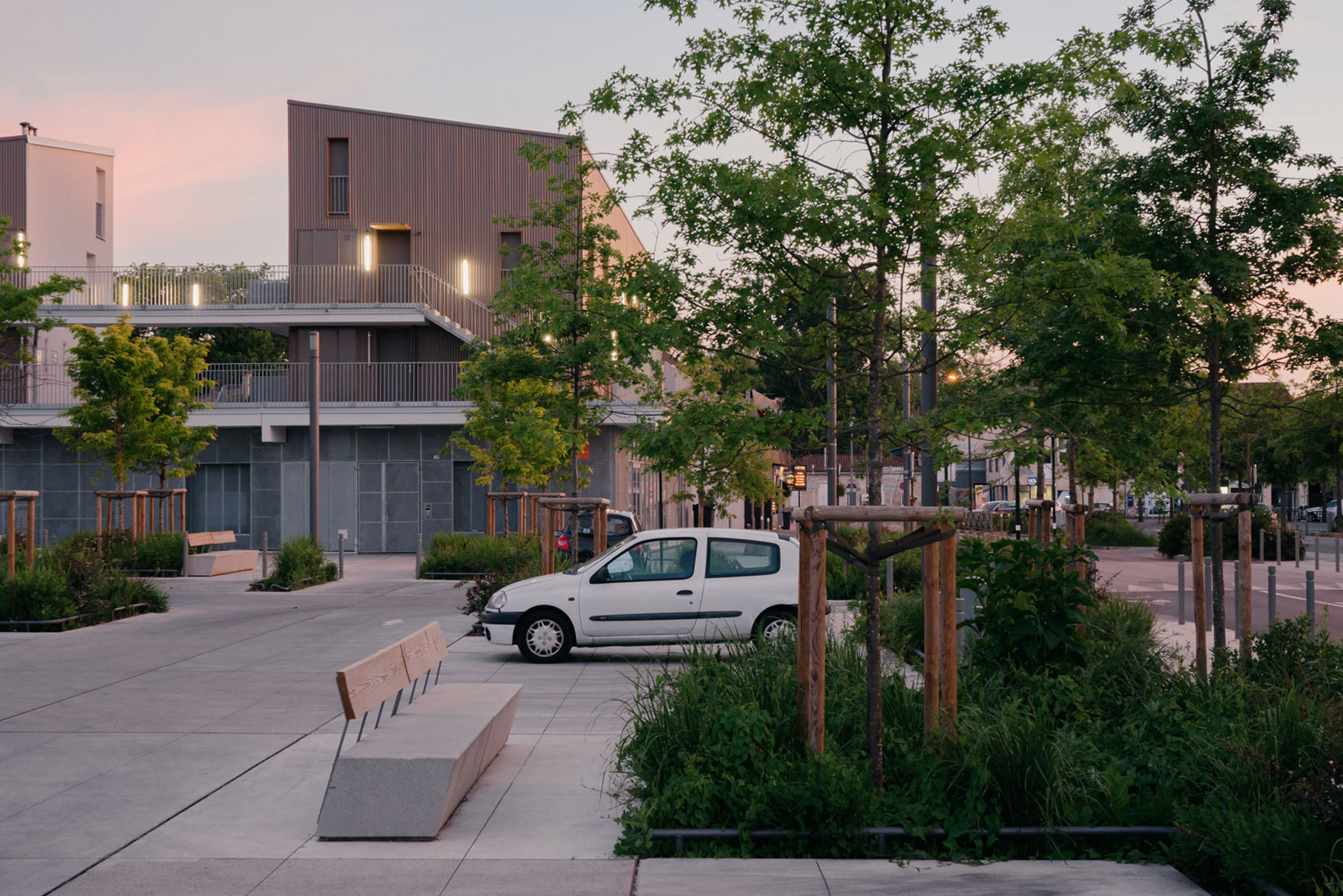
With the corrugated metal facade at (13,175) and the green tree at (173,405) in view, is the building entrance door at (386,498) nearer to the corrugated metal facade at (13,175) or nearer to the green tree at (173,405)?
the green tree at (173,405)

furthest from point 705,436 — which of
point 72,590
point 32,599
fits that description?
point 72,590

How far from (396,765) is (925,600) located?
10.6 ft

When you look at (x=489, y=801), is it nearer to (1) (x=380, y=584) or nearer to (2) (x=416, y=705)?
(2) (x=416, y=705)

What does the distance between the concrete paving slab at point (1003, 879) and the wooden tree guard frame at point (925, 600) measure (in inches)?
39.1

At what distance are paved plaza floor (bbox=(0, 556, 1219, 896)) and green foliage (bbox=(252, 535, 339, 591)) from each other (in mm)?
10560

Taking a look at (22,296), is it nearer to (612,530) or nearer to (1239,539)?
(612,530)

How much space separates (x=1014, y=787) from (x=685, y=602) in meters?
7.73

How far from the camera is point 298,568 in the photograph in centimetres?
2620

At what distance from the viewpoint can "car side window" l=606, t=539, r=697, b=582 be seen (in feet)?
47.3

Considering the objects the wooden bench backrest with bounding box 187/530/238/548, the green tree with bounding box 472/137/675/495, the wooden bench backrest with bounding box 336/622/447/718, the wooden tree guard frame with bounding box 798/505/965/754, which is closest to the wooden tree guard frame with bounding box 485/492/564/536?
the wooden bench backrest with bounding box 187/530/238/548

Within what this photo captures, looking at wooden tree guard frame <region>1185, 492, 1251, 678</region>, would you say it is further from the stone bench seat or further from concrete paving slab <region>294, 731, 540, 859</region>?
the stone bench seat

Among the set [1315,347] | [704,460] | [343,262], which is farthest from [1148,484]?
A: [343,262]

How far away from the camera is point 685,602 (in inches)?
564

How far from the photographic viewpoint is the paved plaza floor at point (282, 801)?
6023mm
